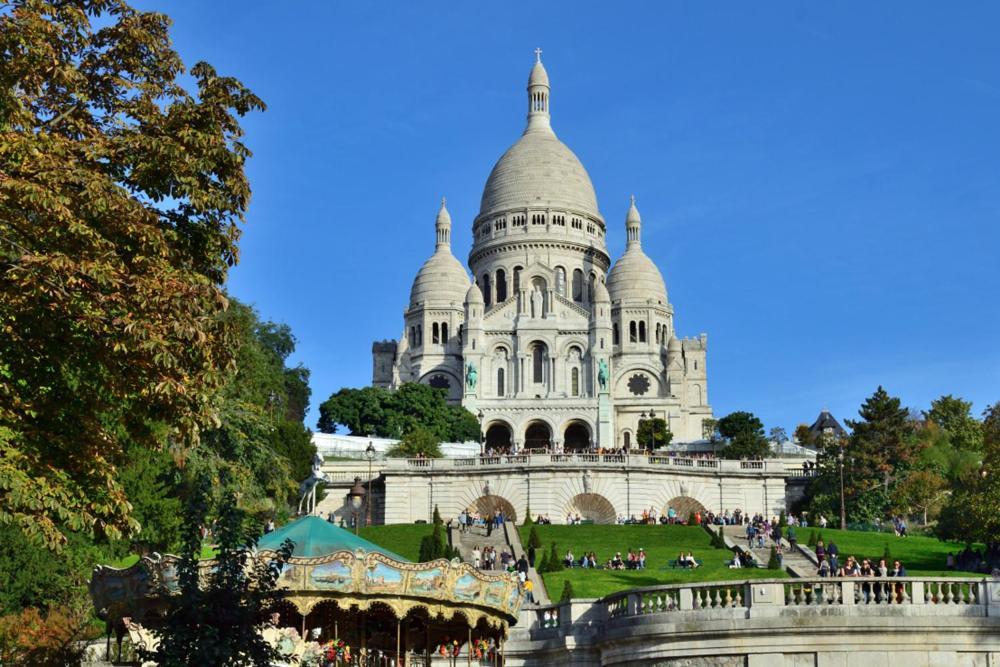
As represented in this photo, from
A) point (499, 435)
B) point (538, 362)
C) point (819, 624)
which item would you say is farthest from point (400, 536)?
point (538, 362)

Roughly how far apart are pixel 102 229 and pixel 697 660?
11.7 metres

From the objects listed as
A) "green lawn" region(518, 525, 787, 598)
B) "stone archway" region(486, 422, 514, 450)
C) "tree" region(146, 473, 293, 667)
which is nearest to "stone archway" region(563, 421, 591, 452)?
"stone archway" region(486, 422, 514, 450)

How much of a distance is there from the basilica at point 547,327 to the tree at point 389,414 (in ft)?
28.3

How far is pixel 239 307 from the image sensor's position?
63.2m

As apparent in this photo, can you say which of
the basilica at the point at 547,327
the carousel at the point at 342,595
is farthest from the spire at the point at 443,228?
the carousel at the point at 342,595

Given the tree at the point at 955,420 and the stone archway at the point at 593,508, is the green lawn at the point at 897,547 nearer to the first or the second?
the stone archway at the point at 593,508

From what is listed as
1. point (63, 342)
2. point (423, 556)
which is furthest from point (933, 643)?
point (423, 556)

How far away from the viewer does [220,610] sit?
1744cm

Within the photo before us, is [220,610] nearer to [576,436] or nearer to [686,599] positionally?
[686,599]

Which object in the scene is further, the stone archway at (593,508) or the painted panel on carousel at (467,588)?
the stone archway at (593,508)

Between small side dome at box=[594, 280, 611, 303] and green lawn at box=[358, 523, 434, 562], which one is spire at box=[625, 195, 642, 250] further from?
green lawn at box=[358, 523, 434, 562]

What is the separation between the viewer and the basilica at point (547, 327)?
10831 centimetres

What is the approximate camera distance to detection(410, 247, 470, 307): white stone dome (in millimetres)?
118875

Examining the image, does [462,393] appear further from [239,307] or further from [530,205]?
[239,307]
